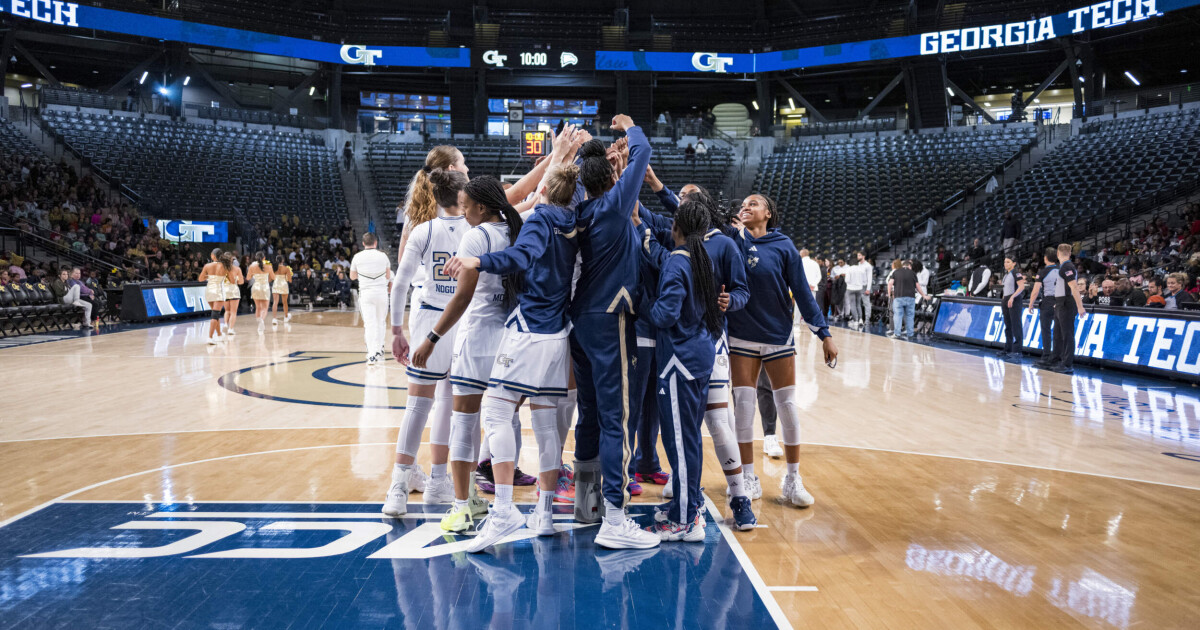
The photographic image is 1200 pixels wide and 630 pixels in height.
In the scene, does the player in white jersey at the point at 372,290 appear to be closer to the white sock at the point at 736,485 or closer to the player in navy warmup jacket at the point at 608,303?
the player in navy warmup jacket at the point at 608,303

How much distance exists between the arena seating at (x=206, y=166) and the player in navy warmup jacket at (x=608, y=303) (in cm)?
2353

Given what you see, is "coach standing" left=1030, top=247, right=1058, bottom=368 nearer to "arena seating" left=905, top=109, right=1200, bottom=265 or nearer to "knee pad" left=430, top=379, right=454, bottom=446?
"knee pad" left=430, top=379, right=454, bottom=446

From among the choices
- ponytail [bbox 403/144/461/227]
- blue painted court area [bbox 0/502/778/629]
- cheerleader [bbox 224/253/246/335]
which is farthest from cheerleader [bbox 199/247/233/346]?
ponytail [bbox 403/144/461/227]

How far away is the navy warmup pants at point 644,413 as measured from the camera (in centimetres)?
385

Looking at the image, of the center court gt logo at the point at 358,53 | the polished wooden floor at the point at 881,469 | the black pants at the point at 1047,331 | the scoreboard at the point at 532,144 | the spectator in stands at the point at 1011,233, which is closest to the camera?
the polished wooden floor at the point at 881,469

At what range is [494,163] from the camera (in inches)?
1186

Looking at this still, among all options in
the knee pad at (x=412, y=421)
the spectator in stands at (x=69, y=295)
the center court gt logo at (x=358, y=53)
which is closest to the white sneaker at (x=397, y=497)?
the knee pad at (x=412, y=421)

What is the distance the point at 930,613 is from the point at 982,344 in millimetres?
12097

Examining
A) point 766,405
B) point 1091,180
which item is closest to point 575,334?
point 766,405

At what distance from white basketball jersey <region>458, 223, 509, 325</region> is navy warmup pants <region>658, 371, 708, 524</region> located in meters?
0.85

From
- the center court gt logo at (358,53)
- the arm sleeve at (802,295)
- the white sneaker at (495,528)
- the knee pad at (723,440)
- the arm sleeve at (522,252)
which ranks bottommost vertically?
the white sneaker at (495,528)

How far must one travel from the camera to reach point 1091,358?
1081 centimetres

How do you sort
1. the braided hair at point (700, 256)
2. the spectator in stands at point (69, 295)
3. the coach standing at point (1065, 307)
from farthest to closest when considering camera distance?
the spectator in stands at point (69, 295) < the coach standing at point (1065, 307) < the braided hair at point (700, 256)

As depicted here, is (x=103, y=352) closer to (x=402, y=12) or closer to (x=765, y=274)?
(x=765, y=274)
